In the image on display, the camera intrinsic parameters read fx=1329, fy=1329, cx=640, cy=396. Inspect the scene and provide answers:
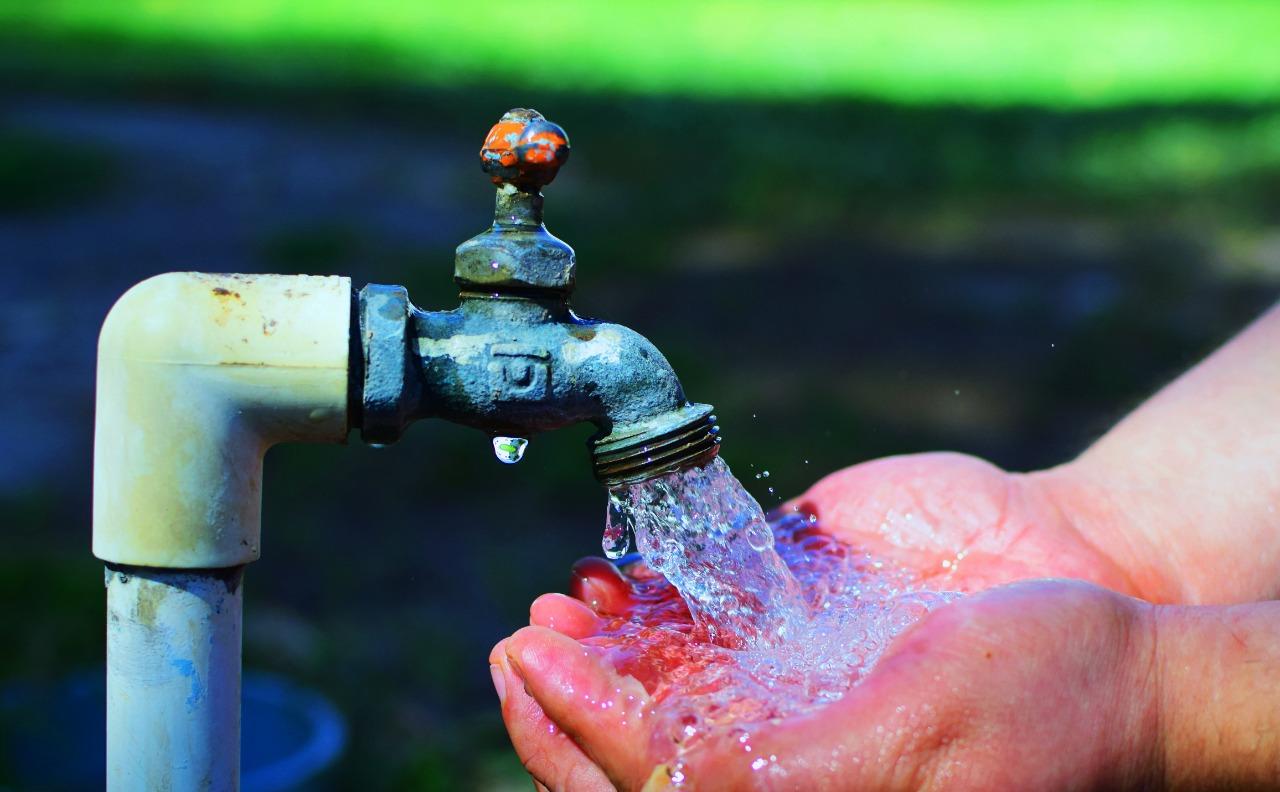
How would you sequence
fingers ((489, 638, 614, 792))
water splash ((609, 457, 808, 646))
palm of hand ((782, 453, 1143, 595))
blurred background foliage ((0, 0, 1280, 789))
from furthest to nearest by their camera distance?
blurred background foliage ((0, 0, 1280, 789)) → palm of hand ((782, 453, 1143, 595)) → water splash ((609, 457, 808, 646)) → fingers ((489, 638, 614, 792))

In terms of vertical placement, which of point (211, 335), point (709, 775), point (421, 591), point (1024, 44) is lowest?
point (421, 591)

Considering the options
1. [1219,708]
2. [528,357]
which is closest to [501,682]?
[528,357]

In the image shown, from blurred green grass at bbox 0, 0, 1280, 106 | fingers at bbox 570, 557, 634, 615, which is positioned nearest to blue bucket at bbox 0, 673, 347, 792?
fingers at bbox 570, 557, 634, 615

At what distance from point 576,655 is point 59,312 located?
3.73 m

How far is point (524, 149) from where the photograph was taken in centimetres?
110

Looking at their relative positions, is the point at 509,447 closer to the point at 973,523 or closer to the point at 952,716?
the point at 952,716

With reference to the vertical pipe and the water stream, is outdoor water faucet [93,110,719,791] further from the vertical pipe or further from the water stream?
the water stream

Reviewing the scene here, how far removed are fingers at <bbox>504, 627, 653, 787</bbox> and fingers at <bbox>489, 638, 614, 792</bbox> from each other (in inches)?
0.5

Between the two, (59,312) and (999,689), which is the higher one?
(999,689)

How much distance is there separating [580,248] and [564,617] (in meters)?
3.46

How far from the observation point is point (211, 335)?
1.02 metres

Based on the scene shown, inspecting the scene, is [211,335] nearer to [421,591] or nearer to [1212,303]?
[421,591]

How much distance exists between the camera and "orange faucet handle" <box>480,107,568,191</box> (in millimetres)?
Answer: 1094

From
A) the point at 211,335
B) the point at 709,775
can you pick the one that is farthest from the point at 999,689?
the point at 211,335
